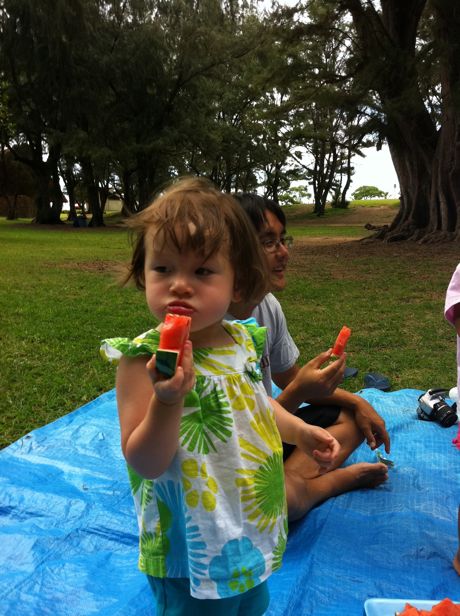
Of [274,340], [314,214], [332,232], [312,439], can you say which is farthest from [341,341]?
[314,214]

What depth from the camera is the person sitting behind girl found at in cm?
124

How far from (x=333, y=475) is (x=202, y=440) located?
4.94 ft

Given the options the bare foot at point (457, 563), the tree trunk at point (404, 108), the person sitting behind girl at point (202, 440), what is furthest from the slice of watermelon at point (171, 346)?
the tree trunk at point (404, 108)

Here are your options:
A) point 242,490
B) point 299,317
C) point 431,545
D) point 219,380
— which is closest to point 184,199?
point 219,380

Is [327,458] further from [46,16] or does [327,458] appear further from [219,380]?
[46,16]

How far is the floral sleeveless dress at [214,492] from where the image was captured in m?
1.25

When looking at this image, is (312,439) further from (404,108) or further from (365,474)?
(404,108)

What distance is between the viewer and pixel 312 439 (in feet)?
4.97

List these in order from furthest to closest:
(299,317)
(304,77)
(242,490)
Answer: (304,77) < (299,317) < (242,490)

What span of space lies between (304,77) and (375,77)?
105 inches

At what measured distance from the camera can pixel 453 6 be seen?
33.4 ft

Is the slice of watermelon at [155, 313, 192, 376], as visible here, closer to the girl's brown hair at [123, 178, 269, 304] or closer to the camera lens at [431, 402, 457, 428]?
the girl's brown hair at [123, 178, 269, 304]

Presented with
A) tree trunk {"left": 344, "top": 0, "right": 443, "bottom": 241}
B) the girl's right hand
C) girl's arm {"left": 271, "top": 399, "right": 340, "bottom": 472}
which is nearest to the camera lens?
girl's arm {"left": 271, "top": 399, "right": 340, "bottom": 472}

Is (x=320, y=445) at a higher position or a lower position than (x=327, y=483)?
higher
